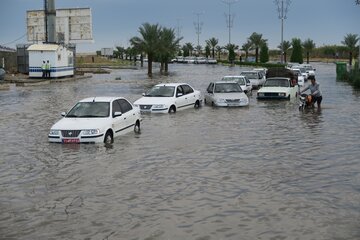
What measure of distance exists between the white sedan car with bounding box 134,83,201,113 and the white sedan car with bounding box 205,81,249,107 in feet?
3.47

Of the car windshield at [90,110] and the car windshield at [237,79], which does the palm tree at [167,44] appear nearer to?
the car windshield at [237,79]

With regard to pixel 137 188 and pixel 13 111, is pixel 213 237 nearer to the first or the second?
pixel 137 188

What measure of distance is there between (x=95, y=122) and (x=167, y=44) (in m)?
60.3

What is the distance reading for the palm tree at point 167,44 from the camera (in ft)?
241

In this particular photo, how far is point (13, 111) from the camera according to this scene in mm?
26141

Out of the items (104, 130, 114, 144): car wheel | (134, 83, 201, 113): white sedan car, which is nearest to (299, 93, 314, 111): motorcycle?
(134, 83, 201, 113): white sedan car

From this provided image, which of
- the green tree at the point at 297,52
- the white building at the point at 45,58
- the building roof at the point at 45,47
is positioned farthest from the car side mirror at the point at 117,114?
the green tree at the point at 297,52

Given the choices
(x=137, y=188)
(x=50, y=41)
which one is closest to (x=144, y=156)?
(x=137, y=188)

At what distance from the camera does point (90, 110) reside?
1673 cm

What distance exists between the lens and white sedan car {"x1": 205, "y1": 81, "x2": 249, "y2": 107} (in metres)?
27.2

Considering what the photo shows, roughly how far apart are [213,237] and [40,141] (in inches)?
399

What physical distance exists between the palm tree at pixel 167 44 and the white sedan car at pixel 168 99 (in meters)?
47.1

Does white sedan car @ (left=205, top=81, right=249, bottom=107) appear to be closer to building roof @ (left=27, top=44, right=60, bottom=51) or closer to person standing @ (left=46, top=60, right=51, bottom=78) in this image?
person standing @ (left=46, top=60, right=51, bottom=78)

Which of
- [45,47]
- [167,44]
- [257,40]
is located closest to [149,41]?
[167,44]
